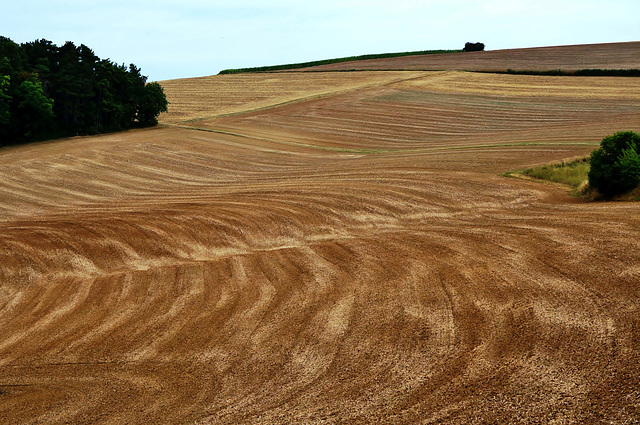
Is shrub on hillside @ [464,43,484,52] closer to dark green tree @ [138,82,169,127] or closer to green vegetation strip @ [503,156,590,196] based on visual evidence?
dark green tree @ [138,82,169,127]

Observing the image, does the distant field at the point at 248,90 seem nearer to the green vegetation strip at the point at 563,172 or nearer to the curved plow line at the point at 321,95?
the curved plow line at the point at 321,95

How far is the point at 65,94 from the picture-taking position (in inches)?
1961

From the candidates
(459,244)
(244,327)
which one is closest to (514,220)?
(459,244)

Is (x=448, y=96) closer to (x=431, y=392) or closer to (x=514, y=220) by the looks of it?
(x=514, y=220)

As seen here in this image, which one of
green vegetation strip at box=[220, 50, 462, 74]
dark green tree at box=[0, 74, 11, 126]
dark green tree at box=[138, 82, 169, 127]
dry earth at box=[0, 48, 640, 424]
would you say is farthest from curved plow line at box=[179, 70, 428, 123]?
green vegetation strip at box=[220, 50, 462, 74]

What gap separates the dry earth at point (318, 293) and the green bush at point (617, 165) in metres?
1.48

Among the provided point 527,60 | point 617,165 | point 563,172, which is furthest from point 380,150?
point 527,60

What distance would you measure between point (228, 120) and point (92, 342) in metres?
44.6

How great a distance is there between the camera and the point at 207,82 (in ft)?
288

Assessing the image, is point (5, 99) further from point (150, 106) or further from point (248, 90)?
point (248, 90)

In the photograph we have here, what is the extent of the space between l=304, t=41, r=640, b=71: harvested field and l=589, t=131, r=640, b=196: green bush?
50.6 meters

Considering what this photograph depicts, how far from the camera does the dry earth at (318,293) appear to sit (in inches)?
437

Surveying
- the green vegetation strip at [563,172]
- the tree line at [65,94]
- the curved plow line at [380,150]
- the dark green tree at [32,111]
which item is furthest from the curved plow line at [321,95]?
the green vegetation strip at [563,172]

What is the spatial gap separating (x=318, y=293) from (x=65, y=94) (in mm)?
40530
